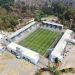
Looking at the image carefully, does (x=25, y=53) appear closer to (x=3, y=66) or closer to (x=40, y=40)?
(x=3, y=66)

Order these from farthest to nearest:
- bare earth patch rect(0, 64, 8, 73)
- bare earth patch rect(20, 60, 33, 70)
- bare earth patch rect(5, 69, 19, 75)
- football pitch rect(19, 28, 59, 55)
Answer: football pitch rect(19, 28, 59, 55) < bare earth patch rect(20, 60, 33, 70) < bare earth patch rect(0, 64, 8, 73) < bare earth patch rect(5, 69, 19, 75)

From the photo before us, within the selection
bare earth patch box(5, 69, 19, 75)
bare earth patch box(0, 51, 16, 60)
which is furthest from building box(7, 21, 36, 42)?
bare earth patch box(5, 69, 19, 75)

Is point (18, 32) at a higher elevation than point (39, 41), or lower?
higher

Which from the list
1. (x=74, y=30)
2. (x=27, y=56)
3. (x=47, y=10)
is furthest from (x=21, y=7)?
(x=27, y=56)

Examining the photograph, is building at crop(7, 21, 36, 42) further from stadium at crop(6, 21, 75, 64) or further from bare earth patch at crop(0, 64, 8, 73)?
bare earth patch at crop(0, 64, 8, 73)

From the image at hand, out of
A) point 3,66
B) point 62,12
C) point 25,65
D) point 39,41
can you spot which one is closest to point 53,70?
point 25,65

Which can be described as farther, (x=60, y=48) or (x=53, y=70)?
(x=60, y=48)

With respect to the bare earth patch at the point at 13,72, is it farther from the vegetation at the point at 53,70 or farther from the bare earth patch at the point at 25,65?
the vegetation at the point at 53,70

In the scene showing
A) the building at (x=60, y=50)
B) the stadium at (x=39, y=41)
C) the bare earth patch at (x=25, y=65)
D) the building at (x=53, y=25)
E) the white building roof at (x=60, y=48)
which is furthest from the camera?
the building at (x=53, y=25)

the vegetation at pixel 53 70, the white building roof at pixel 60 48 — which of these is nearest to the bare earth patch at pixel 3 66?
the vegetation at pixel 53 70
